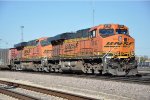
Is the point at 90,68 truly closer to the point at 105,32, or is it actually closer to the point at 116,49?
the point at 116,49

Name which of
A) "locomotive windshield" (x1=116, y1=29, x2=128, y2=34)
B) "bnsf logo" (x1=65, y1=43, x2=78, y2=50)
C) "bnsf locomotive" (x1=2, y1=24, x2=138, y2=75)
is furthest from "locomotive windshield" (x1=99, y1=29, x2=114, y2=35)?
"bnsf logo" (x1=65, y1=43, x2=78, y2=50)

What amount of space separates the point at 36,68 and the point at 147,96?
21.2 meters

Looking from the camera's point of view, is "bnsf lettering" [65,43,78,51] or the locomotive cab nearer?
the locomotive cab

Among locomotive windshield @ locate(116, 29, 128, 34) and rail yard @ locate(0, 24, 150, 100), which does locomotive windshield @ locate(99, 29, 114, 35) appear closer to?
rail yard @ locate(0, 24, 150, 100)

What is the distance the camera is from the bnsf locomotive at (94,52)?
1777 cm

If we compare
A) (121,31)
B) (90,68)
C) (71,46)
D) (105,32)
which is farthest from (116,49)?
(71,46)

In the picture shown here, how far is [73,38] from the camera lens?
23.0m

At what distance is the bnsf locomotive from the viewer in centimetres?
1777

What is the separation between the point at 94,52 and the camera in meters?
19.1

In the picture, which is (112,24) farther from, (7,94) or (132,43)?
(7,94)

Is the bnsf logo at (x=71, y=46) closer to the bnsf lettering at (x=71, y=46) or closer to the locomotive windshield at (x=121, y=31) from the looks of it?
the bnsf lettering at (x=71, y=46)

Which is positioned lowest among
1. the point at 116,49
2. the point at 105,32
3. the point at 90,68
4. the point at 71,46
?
the point at 90,68

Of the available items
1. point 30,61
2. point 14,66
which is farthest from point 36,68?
point 14,66

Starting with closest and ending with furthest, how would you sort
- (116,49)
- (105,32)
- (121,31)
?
(116,49)
(105,32)
(121,31)
